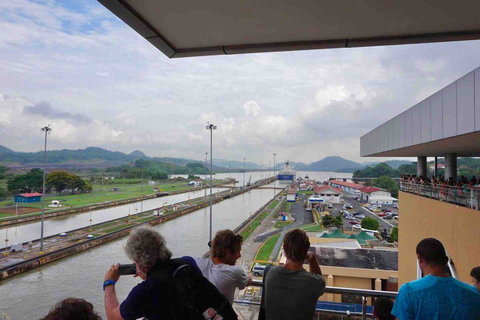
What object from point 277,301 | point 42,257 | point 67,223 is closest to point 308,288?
point 277,301

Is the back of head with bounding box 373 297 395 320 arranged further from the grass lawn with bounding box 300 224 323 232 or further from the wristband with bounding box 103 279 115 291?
the grass lawn with bounding box 300 224 323 232

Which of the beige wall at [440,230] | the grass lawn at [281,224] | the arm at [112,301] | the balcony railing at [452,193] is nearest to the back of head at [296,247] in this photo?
the arm at [112,301]

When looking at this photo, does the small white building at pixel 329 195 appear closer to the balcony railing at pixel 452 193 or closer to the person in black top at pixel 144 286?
the balcony railing at pixel 452 193

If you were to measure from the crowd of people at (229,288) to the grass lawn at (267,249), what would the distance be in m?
9.22

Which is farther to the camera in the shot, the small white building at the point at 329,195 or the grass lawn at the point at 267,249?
the small white building at the point at 329,195

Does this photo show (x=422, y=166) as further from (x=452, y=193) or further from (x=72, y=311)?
(x=72, y=311)

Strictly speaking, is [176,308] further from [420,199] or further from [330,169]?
[330,169]

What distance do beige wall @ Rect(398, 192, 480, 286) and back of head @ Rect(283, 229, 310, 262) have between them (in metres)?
2.63

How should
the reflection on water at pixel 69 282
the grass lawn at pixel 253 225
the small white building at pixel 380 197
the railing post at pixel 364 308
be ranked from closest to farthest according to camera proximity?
the railing post at pixel 364 308, the reflection on water at pixel 69 282, the grass lawn at pixel 253 225, the small white building at pixel 380 197

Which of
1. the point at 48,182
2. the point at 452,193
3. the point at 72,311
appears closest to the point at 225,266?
the point at 72,311

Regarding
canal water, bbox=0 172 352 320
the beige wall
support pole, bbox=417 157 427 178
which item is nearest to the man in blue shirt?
the beige wall

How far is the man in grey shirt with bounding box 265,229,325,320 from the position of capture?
3.06ft

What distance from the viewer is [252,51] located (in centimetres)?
164

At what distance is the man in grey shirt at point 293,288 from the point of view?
0.93m
